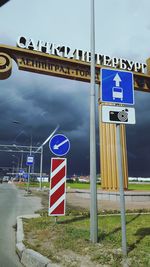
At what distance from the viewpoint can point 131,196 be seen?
1936 centimetres

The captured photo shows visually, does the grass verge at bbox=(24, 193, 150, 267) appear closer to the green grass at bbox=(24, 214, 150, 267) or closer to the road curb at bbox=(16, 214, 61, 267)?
the green grass at bbox=(24, 214, 150, 267)

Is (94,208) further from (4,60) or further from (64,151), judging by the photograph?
(4,60)

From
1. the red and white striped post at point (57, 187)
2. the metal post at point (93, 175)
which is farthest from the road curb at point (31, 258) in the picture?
the red and white striped post at point (57, 187)

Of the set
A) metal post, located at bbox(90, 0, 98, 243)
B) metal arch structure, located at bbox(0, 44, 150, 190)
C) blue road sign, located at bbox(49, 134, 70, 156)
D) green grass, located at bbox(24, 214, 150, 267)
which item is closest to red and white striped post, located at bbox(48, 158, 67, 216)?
blue road sign, located at bbox(49, 134, 70, 156)

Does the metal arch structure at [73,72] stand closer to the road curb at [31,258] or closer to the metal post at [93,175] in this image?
the metal post at [93,175]

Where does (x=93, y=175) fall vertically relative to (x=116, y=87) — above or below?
below

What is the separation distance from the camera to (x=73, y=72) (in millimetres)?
20500

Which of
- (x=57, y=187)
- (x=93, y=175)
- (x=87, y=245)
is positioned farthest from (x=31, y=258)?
(x=57, y=187)

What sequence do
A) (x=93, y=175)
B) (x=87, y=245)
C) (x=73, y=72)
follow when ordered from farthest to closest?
1. (x=73, y=72)
2. (x=93, y=175)
3. (x=87, y=245)

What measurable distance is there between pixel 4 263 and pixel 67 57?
1720 centimetres

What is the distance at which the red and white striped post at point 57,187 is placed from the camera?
8398mm

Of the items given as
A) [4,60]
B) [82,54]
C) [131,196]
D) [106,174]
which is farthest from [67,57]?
[131,196]

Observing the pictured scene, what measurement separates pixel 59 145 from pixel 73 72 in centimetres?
1273

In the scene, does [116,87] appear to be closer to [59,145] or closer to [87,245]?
[87,245]
